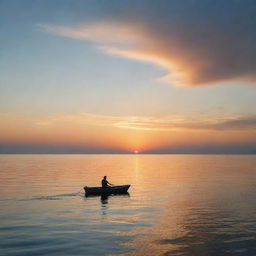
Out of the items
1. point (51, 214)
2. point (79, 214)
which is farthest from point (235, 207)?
point (51, 214)

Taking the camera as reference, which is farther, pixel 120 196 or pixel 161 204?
pixel 120 196

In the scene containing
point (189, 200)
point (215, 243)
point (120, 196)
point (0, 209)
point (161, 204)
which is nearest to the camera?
point (215, 243)

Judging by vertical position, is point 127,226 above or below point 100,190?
below

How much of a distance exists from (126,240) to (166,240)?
143 inches

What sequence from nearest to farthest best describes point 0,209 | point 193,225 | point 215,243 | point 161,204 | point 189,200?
point 215,243 < point 193,225 < point 0,209 < point 161,204 < point 189,200

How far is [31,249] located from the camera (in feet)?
81.0

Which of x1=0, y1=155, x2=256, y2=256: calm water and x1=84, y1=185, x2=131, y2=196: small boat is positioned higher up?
x1=84, y1=185, x2=131, y2=196: small boat

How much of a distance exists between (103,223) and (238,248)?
48.7ft

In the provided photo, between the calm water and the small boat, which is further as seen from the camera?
the small boat

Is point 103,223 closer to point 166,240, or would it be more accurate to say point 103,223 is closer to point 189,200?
point 166,240

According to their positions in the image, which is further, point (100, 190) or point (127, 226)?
point (100, 190)

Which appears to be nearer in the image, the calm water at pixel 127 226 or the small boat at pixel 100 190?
the calm water at pixel 127 226

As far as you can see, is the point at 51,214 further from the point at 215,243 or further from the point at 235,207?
the point at 235,207

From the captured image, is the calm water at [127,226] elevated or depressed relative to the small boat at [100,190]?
depressed
